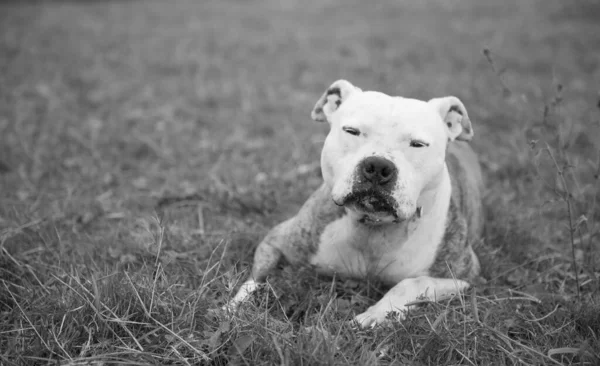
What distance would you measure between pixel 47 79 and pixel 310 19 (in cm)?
683

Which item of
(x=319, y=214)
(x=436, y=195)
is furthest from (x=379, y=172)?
(x=319, y=214)

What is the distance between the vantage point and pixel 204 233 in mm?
3471

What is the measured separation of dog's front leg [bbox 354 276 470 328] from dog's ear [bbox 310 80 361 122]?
3.53 ft

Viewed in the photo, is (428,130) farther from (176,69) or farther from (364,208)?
(176,69)

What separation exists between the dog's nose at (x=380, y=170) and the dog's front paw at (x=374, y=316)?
681 millimetres

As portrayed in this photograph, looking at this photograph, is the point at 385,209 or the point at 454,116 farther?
the point at 454,116

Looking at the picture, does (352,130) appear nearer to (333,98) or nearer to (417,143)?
(417,143)

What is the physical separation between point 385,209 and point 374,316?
1.91 feet

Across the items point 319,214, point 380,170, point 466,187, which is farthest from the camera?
point 466,187

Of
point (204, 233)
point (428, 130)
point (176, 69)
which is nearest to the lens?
point (428, 130)

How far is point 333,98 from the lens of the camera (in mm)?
3043

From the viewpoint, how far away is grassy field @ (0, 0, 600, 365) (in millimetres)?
2406

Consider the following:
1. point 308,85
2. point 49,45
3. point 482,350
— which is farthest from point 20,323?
point 49,45

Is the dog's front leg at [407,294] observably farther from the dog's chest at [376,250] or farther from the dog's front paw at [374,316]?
the dog's chest at [376,250]
